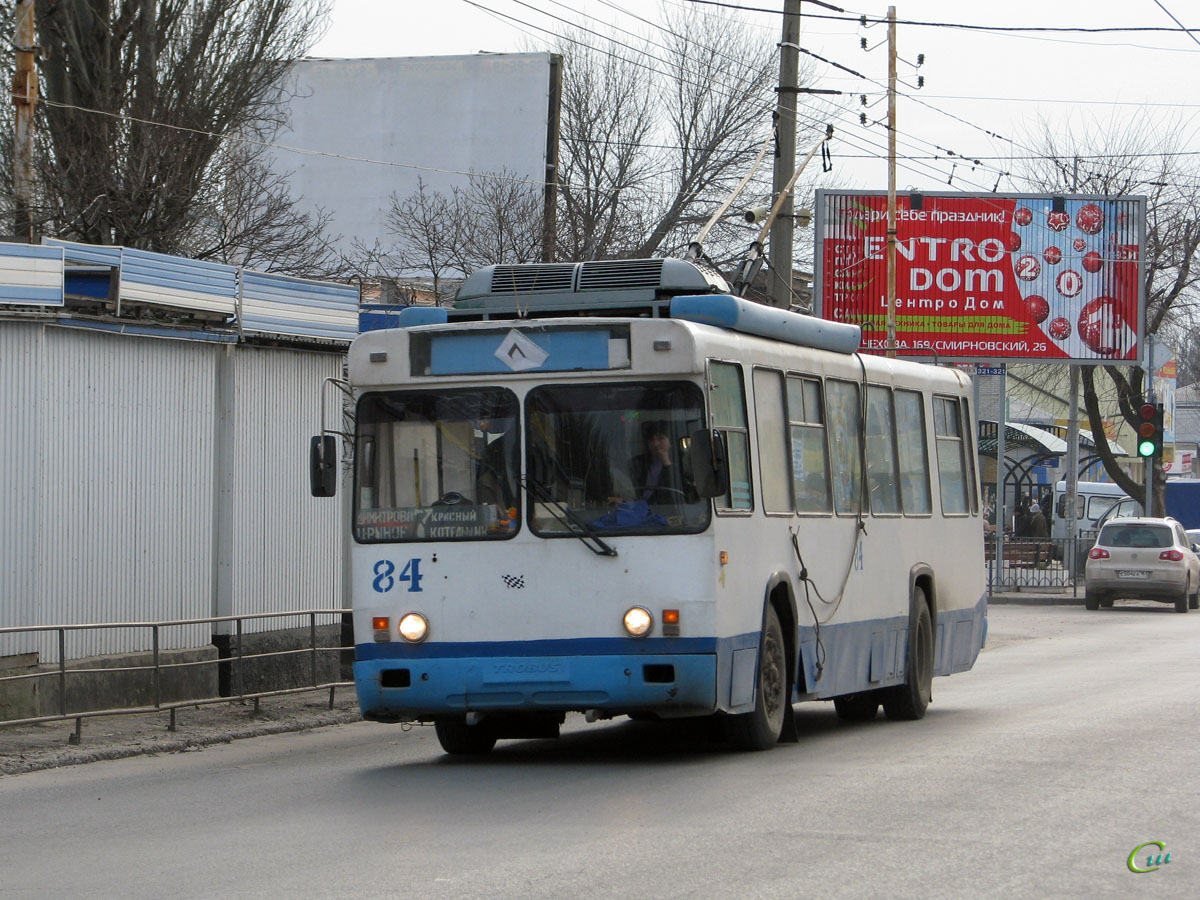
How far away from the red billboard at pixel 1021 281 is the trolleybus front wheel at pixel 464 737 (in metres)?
26.7

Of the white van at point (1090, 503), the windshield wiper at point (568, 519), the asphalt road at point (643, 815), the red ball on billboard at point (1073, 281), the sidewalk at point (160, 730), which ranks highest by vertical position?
the red ball on billboard at point (1073, 281)

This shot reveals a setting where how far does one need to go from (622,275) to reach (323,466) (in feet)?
7.53

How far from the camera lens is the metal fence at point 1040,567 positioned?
38750 mm

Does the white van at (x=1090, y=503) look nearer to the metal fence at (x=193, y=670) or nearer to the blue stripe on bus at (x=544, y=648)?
the metal fence at (x=193, y=670)

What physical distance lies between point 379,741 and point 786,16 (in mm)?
11096

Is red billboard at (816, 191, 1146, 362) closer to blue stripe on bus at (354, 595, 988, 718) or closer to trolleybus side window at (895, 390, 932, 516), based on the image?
trolleybus side window at (895, 390, 932, 516)

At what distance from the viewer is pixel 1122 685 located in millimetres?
16766

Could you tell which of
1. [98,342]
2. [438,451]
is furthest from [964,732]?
[98,342]

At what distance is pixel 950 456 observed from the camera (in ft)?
51.5

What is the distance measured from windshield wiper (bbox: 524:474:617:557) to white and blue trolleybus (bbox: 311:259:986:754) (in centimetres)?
1

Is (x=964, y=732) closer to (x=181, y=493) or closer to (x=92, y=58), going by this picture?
(x=181, y=493)

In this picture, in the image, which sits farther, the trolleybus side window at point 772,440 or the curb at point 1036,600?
the curb at point 1036,600

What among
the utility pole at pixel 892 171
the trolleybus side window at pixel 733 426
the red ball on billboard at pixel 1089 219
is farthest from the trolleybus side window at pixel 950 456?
the red ball on billboard at pixel 1089 219

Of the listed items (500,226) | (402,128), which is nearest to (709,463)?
(500,226)
